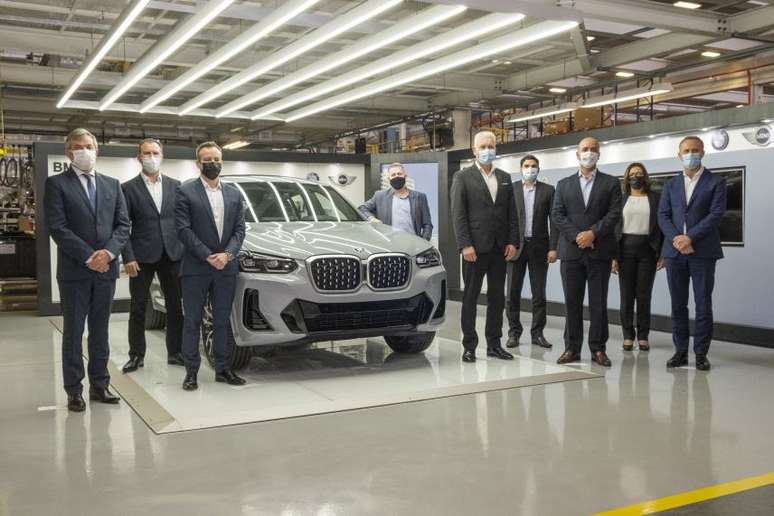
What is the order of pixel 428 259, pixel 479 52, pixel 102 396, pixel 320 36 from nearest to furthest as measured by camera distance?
1. pixel 102 396
2. pixel 428 259
3. pixel 320 36
4. pixel 479 52

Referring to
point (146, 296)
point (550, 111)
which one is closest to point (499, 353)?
point (146, 296)

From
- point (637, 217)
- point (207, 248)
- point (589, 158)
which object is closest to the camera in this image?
point (207, 248)

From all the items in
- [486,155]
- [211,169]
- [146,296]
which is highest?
[486,155]

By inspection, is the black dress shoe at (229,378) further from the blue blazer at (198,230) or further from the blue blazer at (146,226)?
the blue blazer at (146,226)

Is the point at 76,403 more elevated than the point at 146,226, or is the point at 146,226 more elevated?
the point at 146,226

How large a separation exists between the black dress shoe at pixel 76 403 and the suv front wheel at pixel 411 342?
107 inches

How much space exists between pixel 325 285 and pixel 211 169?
1.18 m

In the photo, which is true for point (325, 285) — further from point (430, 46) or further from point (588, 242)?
point (430, 46)

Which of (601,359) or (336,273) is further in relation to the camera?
(601,359)

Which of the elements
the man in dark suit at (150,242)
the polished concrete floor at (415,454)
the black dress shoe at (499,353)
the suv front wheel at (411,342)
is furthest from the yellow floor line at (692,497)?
the man in dark suit at (150,242)

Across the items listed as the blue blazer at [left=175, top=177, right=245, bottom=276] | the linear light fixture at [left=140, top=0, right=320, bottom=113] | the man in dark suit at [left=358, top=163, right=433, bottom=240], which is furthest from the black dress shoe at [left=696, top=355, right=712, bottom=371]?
the linear light fixture at [left=140, top=0, right=320, bottom=113]

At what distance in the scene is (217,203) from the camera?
5648 millimetres

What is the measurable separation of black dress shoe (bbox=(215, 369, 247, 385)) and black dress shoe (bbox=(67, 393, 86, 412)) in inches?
39.3

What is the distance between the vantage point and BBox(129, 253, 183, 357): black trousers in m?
6.28
